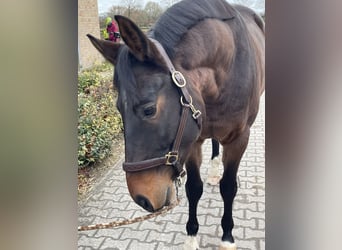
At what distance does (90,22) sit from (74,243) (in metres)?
0.48

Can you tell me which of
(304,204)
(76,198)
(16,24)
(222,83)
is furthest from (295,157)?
(16,24)

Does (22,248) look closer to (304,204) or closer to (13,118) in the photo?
(13,118)

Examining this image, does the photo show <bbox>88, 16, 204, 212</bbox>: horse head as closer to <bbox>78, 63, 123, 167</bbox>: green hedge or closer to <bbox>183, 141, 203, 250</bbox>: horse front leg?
<bbox>78, 63, 123, 167</bbox>: green hedge

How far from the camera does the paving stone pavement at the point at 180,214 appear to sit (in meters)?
0.78

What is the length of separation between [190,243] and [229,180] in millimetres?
198

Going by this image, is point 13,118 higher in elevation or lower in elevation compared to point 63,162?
higher

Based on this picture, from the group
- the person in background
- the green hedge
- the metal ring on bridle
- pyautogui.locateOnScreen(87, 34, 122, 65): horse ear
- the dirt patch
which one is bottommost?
the dirt patch

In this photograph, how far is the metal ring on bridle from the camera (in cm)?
68

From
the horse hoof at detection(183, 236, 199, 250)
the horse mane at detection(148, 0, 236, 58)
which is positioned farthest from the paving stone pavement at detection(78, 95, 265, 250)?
the horse mane at detection(148, 0, 236, 58)

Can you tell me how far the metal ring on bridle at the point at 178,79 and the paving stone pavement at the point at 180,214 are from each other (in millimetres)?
180

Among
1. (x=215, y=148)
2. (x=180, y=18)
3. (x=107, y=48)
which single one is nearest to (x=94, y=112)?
(x=107, y=48)

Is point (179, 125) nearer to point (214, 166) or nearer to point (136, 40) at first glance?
point (136, 40)

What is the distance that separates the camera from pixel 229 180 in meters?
0.91

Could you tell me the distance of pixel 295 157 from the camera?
615mm
